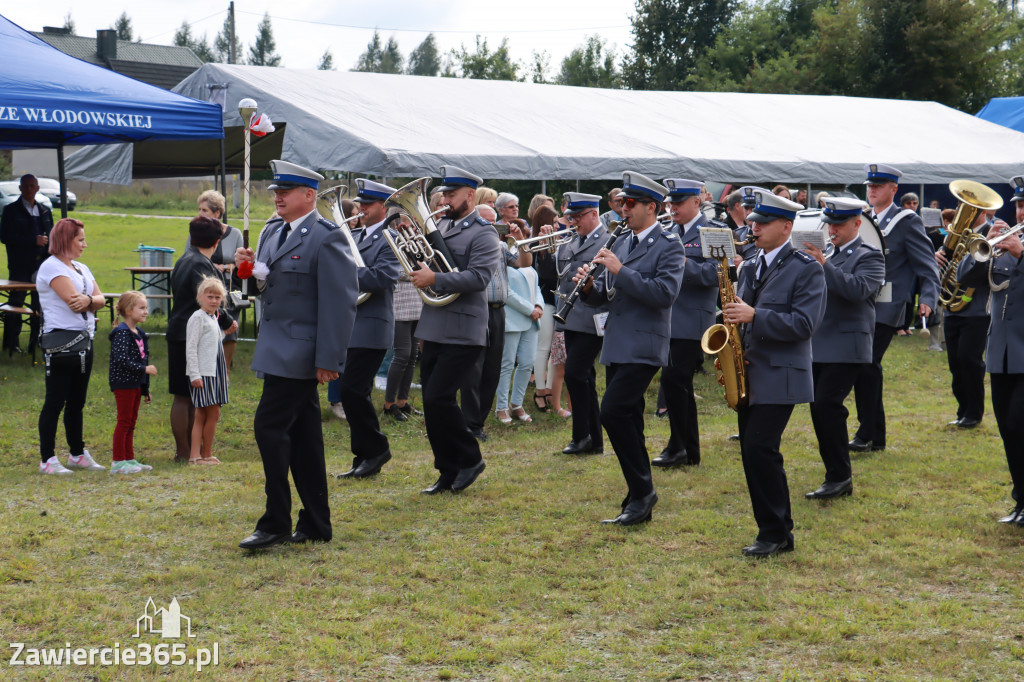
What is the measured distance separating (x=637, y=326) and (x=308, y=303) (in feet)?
6.66

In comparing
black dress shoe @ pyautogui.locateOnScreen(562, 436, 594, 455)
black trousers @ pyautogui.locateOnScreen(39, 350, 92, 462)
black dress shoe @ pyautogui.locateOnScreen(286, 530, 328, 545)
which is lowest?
black dress shoe @ pyautogui.locateOnScreen(562, 436, 594, 455)

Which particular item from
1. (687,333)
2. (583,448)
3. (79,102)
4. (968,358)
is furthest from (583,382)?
(79,102)

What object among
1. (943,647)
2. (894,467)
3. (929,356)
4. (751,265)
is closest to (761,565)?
(943,647)

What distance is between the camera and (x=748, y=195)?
10.0m

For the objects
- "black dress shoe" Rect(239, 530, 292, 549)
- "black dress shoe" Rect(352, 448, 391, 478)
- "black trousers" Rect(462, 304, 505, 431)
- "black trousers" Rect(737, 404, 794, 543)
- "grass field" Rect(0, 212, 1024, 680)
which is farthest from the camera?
"black trousers" Rect(462, 304, 505, 431)

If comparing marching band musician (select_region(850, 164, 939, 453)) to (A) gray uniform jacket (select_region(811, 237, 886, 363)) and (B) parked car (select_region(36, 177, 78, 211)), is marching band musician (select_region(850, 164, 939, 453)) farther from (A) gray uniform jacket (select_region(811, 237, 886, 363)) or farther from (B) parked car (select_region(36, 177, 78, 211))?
(B) parked car (select_region(36, 177, 78, 211))

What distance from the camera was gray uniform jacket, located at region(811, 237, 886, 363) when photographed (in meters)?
7.14

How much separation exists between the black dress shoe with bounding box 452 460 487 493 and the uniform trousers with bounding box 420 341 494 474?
0.04m

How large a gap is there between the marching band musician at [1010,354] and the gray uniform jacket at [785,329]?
1.32 metres

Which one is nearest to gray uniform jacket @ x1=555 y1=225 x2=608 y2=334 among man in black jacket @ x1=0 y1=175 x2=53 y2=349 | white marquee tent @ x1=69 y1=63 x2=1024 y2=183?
white marquee tent @ x1=69 y1=63 x2=1024 y2=183

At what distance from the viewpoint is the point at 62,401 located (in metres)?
7.79

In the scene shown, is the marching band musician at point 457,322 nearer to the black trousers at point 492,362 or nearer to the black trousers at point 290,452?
the black trousers at point 290,452

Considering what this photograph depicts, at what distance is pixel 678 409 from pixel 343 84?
881 centimetres

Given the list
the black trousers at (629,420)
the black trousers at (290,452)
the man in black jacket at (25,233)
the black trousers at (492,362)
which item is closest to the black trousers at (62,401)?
the black trousers at (290,452)
